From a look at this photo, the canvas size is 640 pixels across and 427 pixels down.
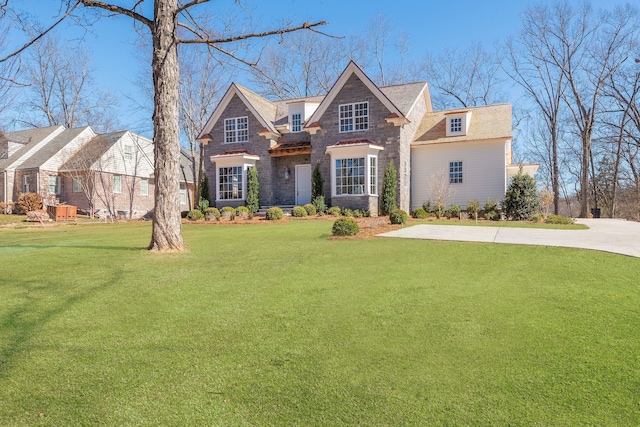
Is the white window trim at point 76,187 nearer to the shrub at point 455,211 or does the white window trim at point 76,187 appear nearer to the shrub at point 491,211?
the shrub at point 455,211

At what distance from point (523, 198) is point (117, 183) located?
88.3 ft

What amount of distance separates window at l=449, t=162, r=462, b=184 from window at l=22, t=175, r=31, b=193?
2784 cm

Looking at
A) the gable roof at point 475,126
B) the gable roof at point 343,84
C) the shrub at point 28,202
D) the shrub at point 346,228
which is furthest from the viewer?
the shrub at point 28,202

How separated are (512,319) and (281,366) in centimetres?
245

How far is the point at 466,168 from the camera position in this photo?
20.3 m

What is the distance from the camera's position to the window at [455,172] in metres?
20.4

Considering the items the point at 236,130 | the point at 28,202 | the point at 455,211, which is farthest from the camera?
the point at 28,202

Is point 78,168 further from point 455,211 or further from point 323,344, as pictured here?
point 323,344

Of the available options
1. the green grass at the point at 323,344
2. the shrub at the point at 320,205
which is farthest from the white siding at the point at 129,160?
the green grass at the point at 323,344

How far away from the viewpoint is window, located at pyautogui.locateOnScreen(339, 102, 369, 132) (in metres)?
20.2

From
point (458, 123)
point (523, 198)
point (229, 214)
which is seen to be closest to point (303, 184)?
point (229, 214)

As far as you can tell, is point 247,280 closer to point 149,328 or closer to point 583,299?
point 149,328

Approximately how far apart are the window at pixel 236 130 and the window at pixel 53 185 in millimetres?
13687

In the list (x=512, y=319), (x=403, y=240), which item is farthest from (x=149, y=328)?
(x=403, y=240)
